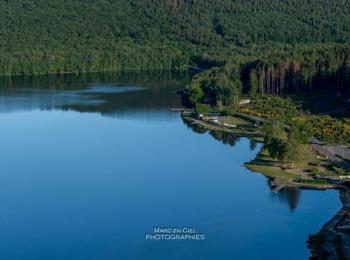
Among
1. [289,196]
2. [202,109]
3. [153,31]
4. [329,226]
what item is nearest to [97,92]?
[202,109]

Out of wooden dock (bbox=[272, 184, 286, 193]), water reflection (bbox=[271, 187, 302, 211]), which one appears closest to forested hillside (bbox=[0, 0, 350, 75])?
wooden dock (bbox=[272, 184, 286, 193])

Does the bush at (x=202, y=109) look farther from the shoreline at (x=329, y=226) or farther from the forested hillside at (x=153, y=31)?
the forested hillside at (x=153, y=31)

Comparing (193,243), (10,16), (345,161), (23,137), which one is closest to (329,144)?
(345,161)

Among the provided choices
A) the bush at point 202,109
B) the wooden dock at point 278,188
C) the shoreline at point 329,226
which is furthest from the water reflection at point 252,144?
the bush at point 202,109

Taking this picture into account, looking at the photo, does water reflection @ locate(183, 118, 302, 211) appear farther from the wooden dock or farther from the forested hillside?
the forested hillside

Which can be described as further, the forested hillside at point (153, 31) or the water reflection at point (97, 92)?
the forested hillside at point (153, 31)

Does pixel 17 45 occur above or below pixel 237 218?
above

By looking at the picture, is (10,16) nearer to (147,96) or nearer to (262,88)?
(147,96)

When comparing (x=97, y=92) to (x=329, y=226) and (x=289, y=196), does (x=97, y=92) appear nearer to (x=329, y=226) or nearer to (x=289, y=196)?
(x=289, y=196)
